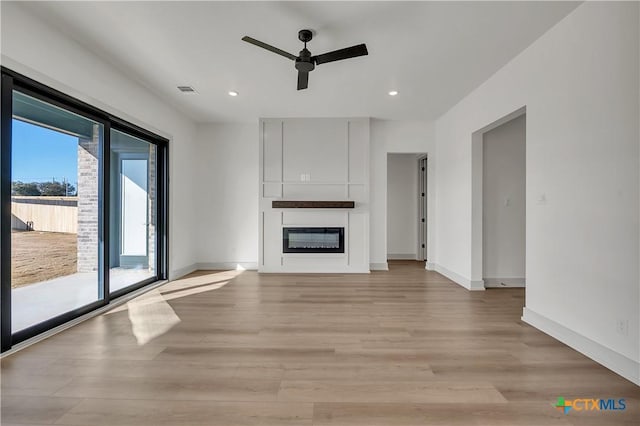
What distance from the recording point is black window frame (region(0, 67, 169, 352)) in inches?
85.1

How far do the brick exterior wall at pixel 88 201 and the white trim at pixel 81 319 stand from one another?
48 cm

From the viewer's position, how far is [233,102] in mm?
4375

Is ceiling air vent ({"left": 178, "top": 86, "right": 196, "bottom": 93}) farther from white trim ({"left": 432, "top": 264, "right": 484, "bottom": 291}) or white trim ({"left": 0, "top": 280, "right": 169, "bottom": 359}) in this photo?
white trim ({"left": 432, "top": 264, "right": 484, "bottom": 291})

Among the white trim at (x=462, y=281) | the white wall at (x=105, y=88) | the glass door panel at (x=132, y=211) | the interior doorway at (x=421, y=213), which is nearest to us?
the white wall at (x=105, y=88)

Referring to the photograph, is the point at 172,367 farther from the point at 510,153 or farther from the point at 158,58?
the point at 510,153

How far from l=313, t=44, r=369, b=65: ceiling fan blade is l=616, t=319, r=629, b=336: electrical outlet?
281 centimetres

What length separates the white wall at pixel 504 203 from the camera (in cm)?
412

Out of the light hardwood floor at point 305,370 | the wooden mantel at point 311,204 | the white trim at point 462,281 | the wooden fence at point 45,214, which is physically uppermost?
the wooden mantel at point 311,204

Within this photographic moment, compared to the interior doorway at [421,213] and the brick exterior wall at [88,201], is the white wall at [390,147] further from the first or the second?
the brick exterior wall at [88,201]

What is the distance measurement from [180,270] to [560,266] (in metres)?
5.14

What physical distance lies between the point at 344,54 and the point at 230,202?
3686mm

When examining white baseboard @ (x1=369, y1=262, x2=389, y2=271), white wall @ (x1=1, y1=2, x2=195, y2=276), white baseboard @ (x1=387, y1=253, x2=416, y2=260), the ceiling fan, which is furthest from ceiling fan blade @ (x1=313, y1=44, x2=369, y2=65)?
white baseboard @ (x1=387, y1=253, x2=416, y2=260)

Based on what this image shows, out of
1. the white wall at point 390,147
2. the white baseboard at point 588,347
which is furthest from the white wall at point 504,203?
the white baseboard at point 588,347

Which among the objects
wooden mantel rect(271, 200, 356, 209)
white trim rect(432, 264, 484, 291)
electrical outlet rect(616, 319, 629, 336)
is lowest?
white trim rect(432, 264, 484, 291)
